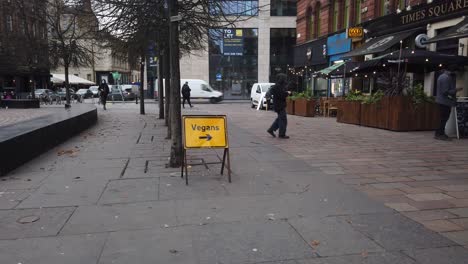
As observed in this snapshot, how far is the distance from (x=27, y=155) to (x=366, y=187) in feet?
20.3

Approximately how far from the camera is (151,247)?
4234mm

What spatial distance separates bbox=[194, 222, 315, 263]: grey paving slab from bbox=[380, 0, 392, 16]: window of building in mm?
19193

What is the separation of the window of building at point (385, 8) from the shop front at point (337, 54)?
338cm

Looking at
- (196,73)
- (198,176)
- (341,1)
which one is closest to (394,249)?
(198,176)

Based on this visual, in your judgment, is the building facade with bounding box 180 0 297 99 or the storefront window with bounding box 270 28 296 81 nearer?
the building facade with bounding box 180 0 297 99

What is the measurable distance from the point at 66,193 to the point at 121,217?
1510 mm

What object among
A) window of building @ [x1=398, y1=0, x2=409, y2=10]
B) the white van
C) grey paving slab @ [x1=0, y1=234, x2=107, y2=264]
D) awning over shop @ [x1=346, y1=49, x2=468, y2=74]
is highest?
window of building @ [x1=398, y1=0, x2=409, y2=10]

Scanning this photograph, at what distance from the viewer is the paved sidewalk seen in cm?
409

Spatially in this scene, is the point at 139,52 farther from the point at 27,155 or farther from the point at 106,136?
the point at 27,155

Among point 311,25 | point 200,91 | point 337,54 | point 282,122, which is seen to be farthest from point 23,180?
point 200,91

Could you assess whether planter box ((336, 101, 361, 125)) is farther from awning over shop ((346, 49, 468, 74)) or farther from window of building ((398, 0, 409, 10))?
window of building ((398, 0, 409, 10))

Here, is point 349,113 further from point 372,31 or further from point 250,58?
point 250,58

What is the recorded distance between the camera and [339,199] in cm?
589

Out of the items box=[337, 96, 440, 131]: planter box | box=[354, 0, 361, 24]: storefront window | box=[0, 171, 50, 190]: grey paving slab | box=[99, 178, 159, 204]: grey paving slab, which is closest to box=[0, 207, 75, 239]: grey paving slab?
box=[99, 178, 159, 204]: grey paving slab
